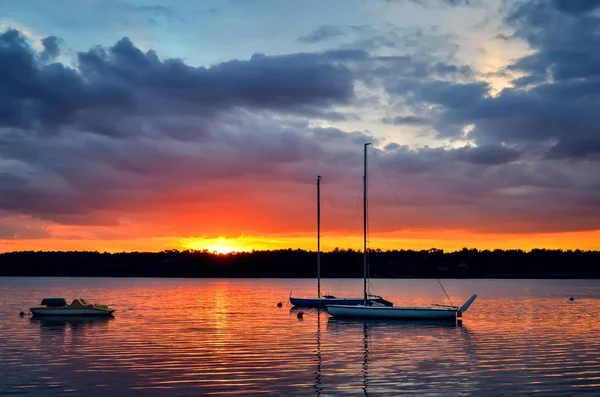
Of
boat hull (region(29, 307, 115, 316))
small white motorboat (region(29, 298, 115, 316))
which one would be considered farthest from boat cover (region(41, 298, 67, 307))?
boat hull (region(29, 307, 115, 316))

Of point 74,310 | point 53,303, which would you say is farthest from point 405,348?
point 53,303

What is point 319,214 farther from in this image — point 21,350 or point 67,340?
point 21,350

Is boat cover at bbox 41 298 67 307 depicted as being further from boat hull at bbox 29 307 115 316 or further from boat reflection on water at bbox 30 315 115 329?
boat reflection on water at bbox 30 315 115 329

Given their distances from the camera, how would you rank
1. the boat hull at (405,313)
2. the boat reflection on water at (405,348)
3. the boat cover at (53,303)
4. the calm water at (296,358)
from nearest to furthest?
the calm water at (296,358) < the boat reflection on water at (405,348) < the boat hull at (405,313) < the boat cover at (53,303)

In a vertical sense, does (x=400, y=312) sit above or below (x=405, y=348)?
above

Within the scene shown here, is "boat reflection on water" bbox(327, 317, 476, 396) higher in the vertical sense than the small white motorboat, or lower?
lower

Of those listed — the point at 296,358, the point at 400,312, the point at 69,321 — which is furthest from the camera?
the point at 69,321

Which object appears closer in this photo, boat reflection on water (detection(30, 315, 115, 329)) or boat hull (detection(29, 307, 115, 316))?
boat reflection on water (detection(30, 315, 115, 329))

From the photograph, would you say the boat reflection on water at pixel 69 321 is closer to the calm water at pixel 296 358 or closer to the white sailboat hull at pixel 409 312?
the calm water at pixel 296 358

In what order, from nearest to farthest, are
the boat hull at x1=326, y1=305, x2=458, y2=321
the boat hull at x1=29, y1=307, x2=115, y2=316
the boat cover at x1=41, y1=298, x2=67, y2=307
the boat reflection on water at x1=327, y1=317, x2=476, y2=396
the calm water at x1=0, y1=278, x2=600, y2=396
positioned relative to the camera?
the calm water at x1=0, y1=278, x2=600, y2=396, the boat reflection on water at x1=327, y1=317, x2=476, y2=396, the boat hull at x1=326, y1=305, x2=458, y2=321, the boat hull at x1=29, y1=307, x2=115, y2=316, the boat cover at x1=41, y1=298, x2=67, y2=307

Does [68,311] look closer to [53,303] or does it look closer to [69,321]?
[69,321]

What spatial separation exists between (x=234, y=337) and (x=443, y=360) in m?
18.7

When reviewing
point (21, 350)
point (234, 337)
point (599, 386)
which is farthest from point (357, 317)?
point (599, 386)

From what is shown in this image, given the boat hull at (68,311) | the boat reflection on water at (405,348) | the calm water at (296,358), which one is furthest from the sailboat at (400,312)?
the boat hull at (68,311)
